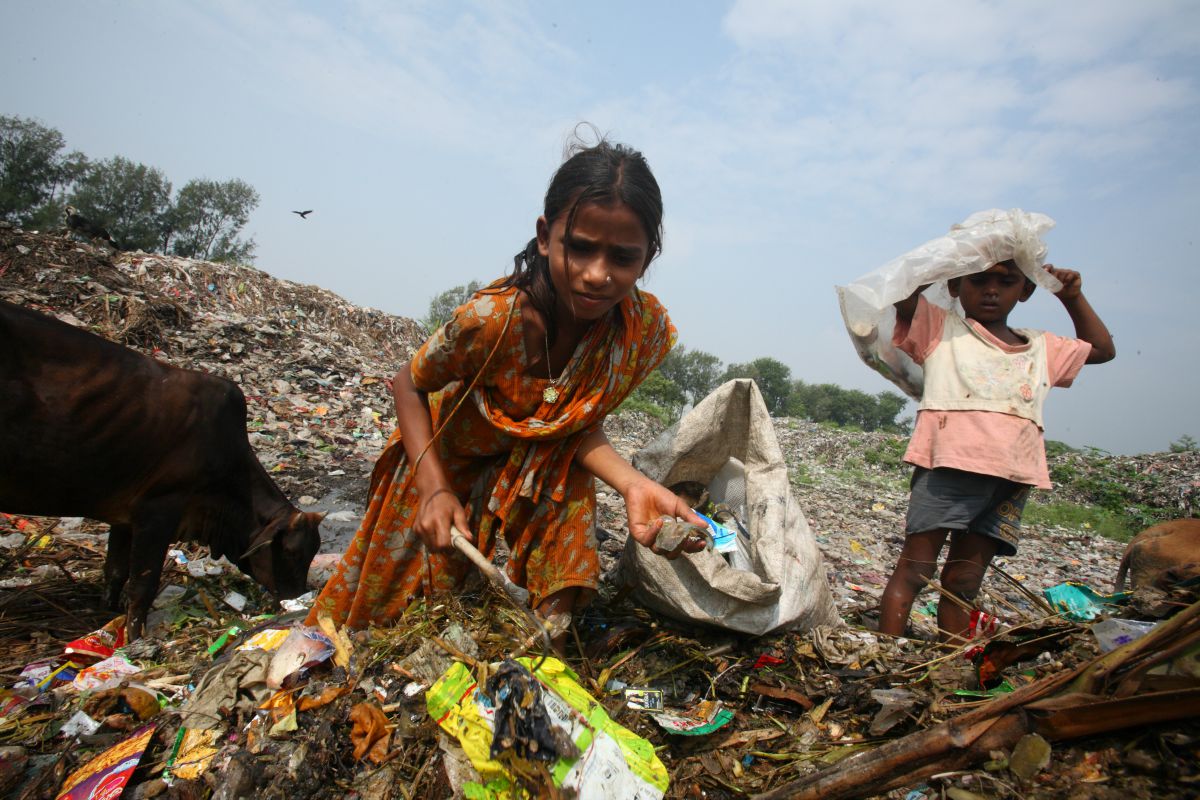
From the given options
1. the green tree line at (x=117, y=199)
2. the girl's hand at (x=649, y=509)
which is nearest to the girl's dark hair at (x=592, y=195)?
the girl's hand at (x=649, y=509)

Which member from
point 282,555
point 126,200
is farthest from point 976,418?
point 126,200

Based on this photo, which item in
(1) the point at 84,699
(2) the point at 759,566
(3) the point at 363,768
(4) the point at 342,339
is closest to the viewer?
(3) the point at 363,768

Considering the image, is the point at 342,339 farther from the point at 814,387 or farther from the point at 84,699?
the point at 814,387

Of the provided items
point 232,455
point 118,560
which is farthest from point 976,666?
point 118,560

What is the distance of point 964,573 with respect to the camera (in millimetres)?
2494

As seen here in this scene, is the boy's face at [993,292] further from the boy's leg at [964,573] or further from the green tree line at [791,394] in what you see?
the green tree line at [791,394]

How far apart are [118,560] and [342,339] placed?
9264 mm

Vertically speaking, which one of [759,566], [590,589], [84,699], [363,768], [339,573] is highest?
[759,566]

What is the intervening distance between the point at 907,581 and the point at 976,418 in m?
0.70

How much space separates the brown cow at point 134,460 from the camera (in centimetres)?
253

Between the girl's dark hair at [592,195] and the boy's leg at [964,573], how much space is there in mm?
1760

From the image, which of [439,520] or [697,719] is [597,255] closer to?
[439,520]

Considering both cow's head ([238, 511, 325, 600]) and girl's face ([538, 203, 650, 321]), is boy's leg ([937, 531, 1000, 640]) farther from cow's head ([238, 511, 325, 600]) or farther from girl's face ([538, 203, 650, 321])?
cow's head ([238, 511, 325, 600])

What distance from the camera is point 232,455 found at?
3.15 metres
